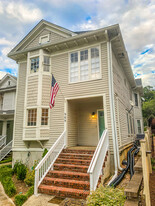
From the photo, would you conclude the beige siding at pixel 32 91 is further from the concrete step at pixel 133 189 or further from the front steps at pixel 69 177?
the concrete step at pixel 133 189

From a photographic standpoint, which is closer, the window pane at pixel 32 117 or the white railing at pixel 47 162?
the white railing at pixel 47 162

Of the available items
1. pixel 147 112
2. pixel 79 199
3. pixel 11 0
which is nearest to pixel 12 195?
pixel 79 199

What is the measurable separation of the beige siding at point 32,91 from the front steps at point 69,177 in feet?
11.5

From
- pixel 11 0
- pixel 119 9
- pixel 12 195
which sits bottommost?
pixel 12 195

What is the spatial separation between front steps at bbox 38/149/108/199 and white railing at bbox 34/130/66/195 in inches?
5.6

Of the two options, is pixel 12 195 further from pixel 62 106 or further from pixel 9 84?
pixel 9 84

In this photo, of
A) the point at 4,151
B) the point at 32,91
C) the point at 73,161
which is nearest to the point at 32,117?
the point at 32,91

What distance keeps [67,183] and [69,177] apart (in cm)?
37

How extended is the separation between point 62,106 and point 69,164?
317 centimetres

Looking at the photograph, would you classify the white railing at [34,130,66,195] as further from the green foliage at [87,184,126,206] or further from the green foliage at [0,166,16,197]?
the green foliage at [87,184,126,206]

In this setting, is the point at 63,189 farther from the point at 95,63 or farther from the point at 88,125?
the point at 95,63

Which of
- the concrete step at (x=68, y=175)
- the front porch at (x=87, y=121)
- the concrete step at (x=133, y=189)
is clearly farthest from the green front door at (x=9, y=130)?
the concrete step at (x=133, y=189)

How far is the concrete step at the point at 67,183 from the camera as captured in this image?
4.37m

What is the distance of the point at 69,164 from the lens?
568 cm
